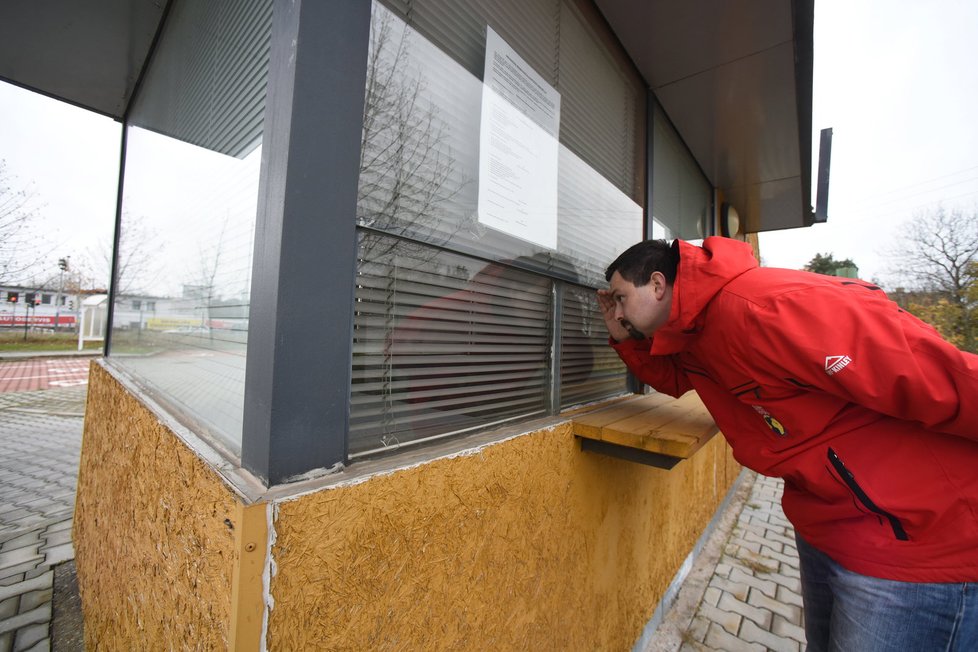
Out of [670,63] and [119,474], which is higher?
[670,63]

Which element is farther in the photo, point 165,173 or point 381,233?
point 165,173

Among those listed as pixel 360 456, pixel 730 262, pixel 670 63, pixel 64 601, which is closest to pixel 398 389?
pixel 360 456

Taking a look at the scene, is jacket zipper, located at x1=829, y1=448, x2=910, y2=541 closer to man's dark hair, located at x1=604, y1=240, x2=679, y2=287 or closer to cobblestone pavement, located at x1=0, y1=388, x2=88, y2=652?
man's dark hair, located at x1=604, y1=240, x2=679, y2=287

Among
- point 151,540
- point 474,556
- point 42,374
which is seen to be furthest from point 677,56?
point 42,374

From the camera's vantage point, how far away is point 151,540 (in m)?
1.32

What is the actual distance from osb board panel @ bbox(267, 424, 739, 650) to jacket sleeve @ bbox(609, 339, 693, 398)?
18.7 inches

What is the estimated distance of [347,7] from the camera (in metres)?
1.03

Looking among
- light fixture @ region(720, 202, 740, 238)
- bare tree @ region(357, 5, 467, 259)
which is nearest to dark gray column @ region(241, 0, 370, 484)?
bare tree @ region(357, 5, 467, 259)

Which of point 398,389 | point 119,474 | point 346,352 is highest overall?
point 346,352

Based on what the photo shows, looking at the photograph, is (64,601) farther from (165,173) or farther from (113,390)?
(165,173)

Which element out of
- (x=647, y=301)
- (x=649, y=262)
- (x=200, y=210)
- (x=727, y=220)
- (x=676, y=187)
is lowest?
(x=647, y=301)

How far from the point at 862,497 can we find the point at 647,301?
2.84 ft

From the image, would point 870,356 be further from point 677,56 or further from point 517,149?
point 677,56

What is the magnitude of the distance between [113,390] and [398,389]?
2079 millimetres
